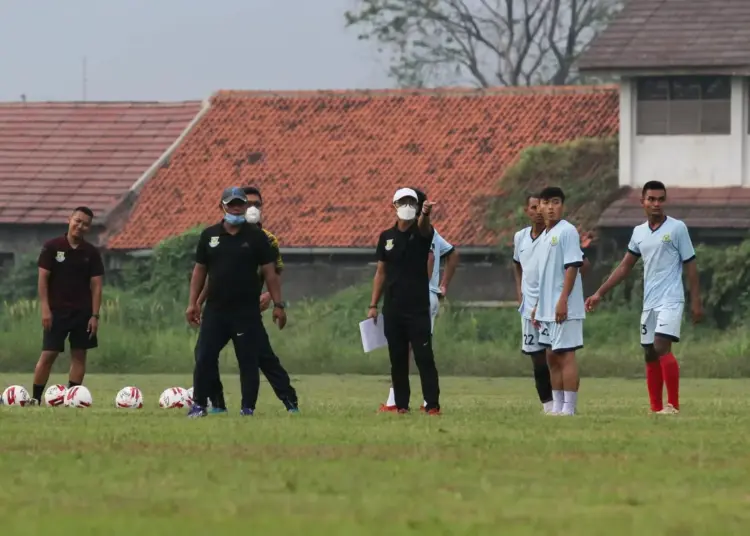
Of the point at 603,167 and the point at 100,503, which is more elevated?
the point at 603,167

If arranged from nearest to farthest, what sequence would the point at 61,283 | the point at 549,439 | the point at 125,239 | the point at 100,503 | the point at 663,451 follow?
the point at 100,503 → the point at 663,451 → the point at 549,439 → the point at 61,283 → the point at 125,239

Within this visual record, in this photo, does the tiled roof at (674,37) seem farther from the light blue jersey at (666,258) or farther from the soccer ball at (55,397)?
the light blue jersey at (666,258)

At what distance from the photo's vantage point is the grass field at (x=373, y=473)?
9.26m

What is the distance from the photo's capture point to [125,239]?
46.4 m

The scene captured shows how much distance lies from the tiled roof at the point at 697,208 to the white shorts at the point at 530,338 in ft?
75.9

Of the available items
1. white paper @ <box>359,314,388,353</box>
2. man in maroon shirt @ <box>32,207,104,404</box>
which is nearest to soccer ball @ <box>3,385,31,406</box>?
man in maroon shirt @ <box>32,207,104,404</box>

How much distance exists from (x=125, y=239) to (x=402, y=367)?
30059mm

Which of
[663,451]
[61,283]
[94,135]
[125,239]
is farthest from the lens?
[94,135]

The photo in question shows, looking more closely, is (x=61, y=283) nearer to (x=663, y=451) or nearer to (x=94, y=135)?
(x=663, y=451)

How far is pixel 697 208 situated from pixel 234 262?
26256 mm

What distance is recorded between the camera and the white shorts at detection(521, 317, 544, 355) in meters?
17.2

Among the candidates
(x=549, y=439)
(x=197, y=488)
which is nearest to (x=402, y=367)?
(x=549, y=439)

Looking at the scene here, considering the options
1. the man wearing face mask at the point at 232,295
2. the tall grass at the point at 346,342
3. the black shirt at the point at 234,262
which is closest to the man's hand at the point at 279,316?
the man wearing face mask at the point at 232,295

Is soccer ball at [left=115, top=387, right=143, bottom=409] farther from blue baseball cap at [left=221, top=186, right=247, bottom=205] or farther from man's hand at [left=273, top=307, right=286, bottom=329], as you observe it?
blue baseball cap at [left=221, top=186, right=247, bottom=205]
